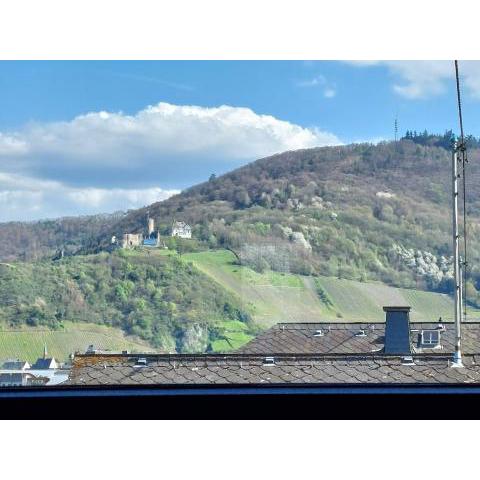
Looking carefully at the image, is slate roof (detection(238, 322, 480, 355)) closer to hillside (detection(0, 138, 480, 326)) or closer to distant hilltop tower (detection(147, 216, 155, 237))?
hillside (detection(0, 138, 480, 326))

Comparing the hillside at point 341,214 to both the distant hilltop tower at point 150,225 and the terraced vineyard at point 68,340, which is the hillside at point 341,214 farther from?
the terraced vineyard at point 68,340

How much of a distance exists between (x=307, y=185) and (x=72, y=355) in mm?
1450

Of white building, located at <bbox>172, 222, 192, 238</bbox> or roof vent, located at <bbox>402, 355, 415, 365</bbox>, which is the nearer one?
roof vent, located at <bbox>402, 355, 415, 365</bbox>

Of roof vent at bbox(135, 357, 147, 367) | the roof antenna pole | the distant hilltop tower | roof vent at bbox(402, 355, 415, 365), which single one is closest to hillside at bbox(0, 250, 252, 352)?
the distant hilltop tower

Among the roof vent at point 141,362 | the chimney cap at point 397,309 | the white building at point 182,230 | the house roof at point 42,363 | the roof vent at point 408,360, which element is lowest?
the roof vent at point 408,360

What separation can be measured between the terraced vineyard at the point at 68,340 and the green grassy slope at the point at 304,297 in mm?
409

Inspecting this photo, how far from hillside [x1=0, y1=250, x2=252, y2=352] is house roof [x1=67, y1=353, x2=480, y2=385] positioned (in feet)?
1.28

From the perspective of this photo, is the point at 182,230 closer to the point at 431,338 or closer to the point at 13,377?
the point at 431,338

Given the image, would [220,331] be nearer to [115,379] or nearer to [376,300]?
Result: [376,300]

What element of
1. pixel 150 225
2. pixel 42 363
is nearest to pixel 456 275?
pixel 150 225

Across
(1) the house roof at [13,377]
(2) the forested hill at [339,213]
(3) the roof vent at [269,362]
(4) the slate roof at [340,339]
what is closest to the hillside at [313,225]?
(2) the forested hill at [339,213]

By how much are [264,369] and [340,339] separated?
890 mm

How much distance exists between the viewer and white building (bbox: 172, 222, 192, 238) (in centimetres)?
295

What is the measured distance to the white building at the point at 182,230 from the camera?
Answer: 2.95 m
